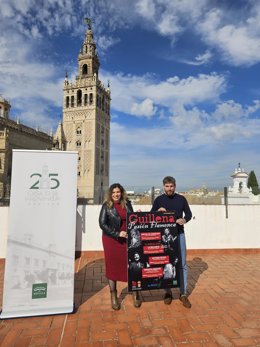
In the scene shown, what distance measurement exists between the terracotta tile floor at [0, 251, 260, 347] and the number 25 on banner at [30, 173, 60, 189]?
1.81 meters

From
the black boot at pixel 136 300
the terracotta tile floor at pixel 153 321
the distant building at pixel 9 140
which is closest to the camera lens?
the terracotta tile floor at pixel 153 321

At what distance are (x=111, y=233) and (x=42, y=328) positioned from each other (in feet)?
4.78

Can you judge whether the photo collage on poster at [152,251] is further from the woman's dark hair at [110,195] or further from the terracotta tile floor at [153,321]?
the terracotta tile floor at [153,321]

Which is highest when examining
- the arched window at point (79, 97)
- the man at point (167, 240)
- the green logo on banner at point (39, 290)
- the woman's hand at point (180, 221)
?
the arched window at point (79, 97)

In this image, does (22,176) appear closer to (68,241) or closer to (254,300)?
(68,241)

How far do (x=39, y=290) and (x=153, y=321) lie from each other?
163 cm

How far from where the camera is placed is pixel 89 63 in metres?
67.1

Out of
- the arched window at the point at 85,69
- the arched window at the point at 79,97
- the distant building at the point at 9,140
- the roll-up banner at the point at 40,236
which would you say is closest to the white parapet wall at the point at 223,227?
the roll-up banner at the point at 40,236

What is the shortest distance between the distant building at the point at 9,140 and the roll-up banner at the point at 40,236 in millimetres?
32110

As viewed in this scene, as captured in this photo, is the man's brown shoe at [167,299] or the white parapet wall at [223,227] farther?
the white parapet wall at [223,227]

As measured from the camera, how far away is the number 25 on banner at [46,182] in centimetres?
362

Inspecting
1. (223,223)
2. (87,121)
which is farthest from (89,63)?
(223,223)

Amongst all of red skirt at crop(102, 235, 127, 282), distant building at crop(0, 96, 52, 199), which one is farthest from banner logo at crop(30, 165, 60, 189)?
distant building at crop(0, 96, 52, 199)

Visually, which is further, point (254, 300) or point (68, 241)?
point (254, 300)
